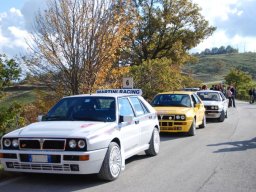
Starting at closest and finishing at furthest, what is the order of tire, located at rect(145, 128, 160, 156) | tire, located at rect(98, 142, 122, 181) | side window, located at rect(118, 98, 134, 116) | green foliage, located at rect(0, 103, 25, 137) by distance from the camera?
tire, located at rect(98, 142, 122, 181) < side window, located at rect(118, 98, 134, 116) < tire, located at rect(145, 128, 160, 156) < green foliage, located at rect(0, 103, 25, 137)

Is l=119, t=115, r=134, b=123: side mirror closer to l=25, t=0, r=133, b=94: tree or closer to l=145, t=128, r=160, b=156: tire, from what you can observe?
l=145, t=128, r=160, b=156: tire

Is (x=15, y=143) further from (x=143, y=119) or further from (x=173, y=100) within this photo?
(x=173, y=100)

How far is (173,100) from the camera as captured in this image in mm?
15805

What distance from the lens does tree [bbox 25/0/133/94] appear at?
16.3 metres

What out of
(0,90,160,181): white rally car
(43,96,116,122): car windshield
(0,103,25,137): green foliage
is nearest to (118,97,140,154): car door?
(0,90,160,181): white rally car

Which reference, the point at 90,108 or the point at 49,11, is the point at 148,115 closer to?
the point at 90,108

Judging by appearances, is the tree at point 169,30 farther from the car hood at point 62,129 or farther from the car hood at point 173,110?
the car hood at point 62,129

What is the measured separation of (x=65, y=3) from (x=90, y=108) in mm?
8912

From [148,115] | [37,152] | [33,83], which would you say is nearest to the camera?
[37,152]

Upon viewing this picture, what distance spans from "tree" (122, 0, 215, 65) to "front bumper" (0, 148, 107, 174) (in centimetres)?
3521

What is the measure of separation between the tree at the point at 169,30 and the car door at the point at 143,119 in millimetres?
32270

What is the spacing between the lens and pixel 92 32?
1625 cm

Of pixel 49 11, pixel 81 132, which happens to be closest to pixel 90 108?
pixel 81 132

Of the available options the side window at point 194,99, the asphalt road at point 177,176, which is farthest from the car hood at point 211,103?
the asphalt road at point 177,176
